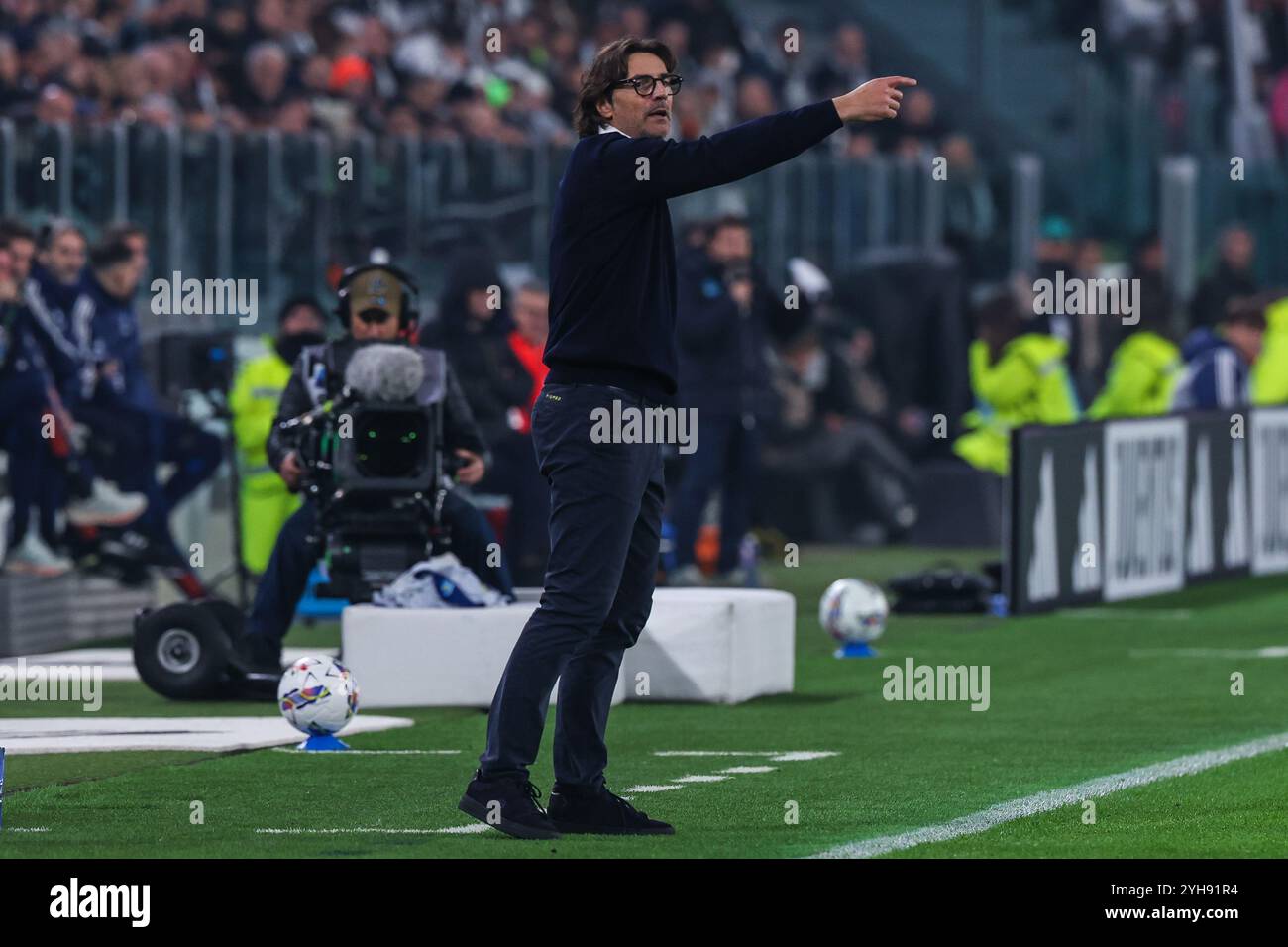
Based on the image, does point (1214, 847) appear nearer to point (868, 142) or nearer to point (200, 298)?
point (200, 298)

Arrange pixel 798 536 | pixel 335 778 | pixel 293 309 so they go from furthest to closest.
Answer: pixel 798 536 → pixel 293 309 → pixel 335 778

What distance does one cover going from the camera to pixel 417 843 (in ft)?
30.2

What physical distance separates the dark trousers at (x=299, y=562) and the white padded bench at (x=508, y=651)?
0.41 metres

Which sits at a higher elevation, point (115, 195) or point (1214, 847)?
point (115, 195)

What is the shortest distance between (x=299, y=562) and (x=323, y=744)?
7.86ft

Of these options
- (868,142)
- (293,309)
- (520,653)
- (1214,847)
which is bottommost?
(1214,847)

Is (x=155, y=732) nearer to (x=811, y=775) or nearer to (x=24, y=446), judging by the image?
(x=811, y=775)

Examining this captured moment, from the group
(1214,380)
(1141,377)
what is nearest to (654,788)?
(1214,380)

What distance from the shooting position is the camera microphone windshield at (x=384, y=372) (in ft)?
45.8

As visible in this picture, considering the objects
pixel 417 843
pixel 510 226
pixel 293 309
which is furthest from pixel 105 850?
pixel 510 226

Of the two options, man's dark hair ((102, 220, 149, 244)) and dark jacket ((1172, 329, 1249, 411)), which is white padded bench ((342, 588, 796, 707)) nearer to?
man's dark hair ((102, 220, 149, 244))

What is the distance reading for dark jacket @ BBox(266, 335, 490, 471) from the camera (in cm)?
1435

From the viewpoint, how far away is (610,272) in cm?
926

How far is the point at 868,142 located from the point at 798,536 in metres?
5.26
